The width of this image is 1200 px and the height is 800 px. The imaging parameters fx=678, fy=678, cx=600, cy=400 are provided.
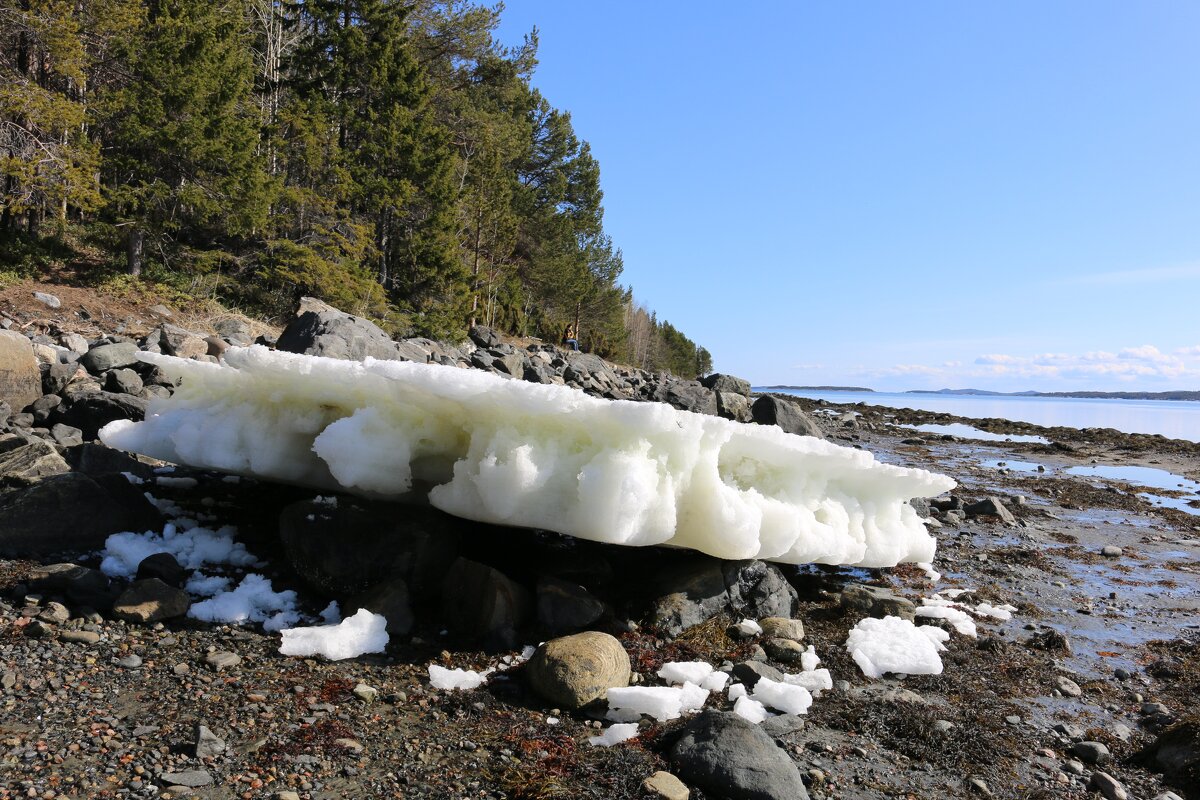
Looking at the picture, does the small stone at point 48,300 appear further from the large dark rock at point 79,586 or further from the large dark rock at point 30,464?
the large dark rock at point 79,586

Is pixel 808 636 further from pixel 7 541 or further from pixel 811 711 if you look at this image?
pixel 7 541

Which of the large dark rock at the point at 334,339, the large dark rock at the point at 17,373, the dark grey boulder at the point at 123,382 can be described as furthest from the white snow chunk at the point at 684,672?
the large dark rock at the point at 17,373

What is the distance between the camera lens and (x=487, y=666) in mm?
4094

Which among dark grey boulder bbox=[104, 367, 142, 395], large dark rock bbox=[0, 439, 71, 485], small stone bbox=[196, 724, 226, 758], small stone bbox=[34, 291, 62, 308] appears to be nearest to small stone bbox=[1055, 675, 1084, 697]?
small stone bbox=[196, 724, 226, 758]

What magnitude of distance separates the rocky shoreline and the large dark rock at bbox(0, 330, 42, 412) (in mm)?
109

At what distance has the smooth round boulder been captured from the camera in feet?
12.3

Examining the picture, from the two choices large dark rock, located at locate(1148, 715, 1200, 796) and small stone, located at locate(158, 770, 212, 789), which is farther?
large dark rock, located at locate(1148, 715, 1200, 796)

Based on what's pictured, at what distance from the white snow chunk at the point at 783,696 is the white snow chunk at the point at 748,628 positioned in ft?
2.50

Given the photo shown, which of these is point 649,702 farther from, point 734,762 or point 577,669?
point 734,762

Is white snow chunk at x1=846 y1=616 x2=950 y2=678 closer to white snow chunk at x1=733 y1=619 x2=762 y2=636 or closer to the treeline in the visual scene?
white snow chunk at x1=733 y1=619 x2=762 y2=636

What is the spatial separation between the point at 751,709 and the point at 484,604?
178 cm

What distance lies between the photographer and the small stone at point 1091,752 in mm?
3832

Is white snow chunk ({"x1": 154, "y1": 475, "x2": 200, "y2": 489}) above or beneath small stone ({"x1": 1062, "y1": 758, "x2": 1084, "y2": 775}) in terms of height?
above

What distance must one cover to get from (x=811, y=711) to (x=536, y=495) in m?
2.09
